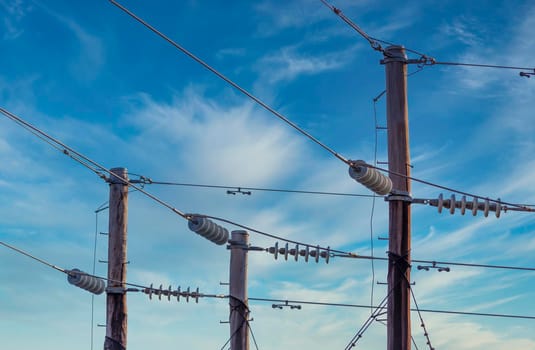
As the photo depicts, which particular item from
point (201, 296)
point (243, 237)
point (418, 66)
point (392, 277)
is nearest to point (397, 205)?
point (392, 277)

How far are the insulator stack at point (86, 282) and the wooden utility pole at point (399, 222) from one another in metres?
6.80

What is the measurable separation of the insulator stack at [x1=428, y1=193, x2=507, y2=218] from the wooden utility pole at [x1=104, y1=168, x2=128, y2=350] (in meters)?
6.92

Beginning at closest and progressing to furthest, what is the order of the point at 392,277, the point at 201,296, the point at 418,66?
the point at 392,277 → the point at 418,66 → the point at 201,296

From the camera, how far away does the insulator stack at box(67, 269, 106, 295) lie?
1973 centimetres

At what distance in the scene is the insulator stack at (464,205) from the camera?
16.1 m

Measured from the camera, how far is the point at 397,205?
15977mm

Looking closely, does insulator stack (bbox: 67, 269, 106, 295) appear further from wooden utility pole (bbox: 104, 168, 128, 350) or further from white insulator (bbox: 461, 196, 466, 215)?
white insulator (bbox: 461, 196, 466, 215)

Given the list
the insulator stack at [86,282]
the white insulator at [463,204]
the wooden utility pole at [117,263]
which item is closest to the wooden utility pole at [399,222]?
the white insulator at [463,204]

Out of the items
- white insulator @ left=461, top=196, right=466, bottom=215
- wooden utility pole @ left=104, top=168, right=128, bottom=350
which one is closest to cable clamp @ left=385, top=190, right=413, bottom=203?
white insulator @ left=461, top=196, right=466, bottom=215

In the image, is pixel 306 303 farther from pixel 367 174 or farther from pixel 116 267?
pixel 367 174

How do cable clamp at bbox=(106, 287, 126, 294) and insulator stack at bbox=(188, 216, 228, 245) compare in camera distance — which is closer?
insulator stack at bbox=(188, 216, 228, 245)

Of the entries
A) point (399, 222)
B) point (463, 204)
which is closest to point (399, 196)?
point (399, 222)

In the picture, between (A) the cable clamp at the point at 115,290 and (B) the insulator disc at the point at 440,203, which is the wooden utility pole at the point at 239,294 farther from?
(B) the insulator disc at the point at 440,203

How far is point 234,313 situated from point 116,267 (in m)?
2.87
